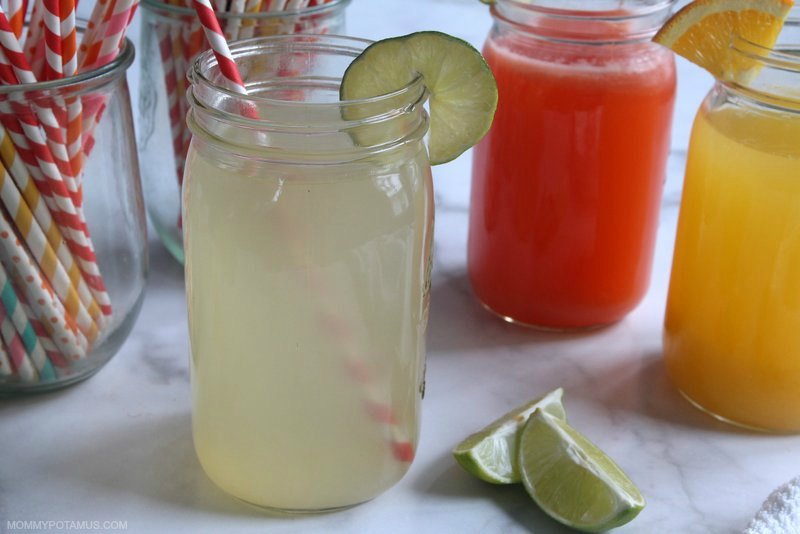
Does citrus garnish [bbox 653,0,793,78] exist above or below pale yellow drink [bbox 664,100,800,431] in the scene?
above

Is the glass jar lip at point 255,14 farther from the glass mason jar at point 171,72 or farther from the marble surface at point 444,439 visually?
the marble surface at point 444,439

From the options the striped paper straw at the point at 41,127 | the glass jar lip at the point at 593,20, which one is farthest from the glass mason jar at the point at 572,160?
the striped paper straw at the point at 41,127

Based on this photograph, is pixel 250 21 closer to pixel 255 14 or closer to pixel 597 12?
pixel 255 14

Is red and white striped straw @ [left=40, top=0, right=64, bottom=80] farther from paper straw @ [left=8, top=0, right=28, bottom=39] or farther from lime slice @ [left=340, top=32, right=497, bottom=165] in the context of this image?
lime slice @ [left=340, top=32, right=497, bottom=165]

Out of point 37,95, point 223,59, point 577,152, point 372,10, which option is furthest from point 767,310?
point 372,10

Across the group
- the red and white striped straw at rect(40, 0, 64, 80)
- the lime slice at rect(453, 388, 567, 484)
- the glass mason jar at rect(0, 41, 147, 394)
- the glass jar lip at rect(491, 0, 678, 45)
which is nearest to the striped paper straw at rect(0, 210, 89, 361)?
the glass mason jar at rect(0, 41, 147, 394)
